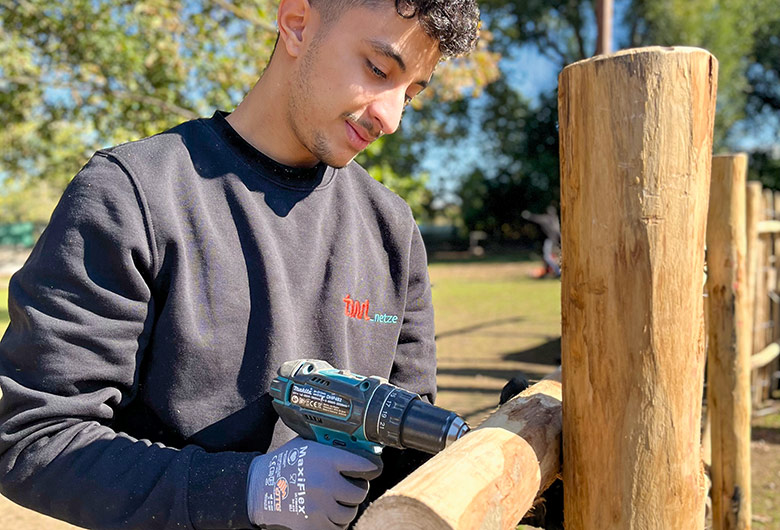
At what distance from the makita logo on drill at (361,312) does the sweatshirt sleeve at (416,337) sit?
14 centimetres

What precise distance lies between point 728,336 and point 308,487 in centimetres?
403

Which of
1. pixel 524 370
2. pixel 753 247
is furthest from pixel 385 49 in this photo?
pixel 524 370

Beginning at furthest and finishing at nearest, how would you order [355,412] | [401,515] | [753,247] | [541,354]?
[541,354]
[753,247]
[355,412]
[401,515]

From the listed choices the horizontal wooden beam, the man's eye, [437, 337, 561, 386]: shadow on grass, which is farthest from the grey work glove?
the horizontal wooden beam

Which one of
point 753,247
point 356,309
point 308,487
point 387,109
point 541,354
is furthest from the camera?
point 541,354

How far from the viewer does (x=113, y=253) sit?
1350 millimetres

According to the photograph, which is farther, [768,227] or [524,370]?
[524,370]

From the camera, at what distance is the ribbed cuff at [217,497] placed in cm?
132

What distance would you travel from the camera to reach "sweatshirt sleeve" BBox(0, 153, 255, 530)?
1295 mm

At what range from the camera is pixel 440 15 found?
1597mm

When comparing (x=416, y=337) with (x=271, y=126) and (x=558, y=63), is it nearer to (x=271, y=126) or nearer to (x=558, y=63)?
(x=271, y=126)

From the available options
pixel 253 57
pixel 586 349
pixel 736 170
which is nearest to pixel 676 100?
pixel 586 349

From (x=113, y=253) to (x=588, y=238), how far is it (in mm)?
929

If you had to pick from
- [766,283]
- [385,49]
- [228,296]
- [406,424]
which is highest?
[385,49]
